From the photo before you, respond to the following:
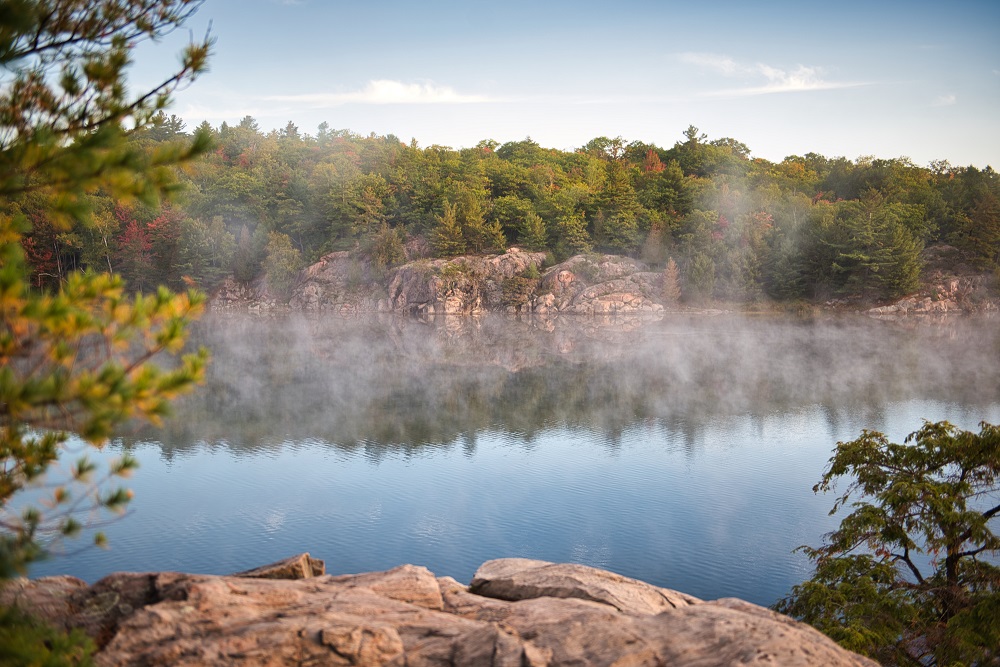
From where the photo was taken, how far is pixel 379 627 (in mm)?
7766

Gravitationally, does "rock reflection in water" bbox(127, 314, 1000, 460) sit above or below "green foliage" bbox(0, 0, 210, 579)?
below

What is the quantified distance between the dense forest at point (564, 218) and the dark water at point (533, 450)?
1720 centimetres

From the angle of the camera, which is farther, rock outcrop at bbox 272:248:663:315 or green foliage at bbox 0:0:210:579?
rock outcrop at bbox 272:248:663:315

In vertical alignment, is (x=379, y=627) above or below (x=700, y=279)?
below

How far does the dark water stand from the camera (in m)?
20.3

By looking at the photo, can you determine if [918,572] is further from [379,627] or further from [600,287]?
[600,287]

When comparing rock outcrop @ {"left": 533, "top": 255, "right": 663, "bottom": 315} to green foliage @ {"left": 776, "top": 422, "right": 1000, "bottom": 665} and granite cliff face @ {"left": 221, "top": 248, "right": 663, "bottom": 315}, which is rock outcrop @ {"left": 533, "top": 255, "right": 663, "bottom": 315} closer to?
granite cliff face @ {"left": 221, "top": 248, "right": 663, "bottom": 315}

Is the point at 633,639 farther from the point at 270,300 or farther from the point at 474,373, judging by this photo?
→ the point at 270,300

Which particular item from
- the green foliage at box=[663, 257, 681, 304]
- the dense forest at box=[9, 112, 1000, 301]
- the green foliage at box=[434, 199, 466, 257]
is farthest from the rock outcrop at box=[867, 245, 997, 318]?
the green foliage at box=[434, 199, 466, 257]

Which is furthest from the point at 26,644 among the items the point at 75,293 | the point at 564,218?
the point at 564,218

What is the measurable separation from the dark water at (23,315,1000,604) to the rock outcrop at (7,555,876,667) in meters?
1.59

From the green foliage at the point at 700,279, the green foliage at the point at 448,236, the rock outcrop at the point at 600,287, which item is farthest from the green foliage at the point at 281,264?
the green foliage at the point at 700,279

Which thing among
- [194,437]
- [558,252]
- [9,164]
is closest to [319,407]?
[194,437]

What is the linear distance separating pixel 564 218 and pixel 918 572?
73496 millimetres
